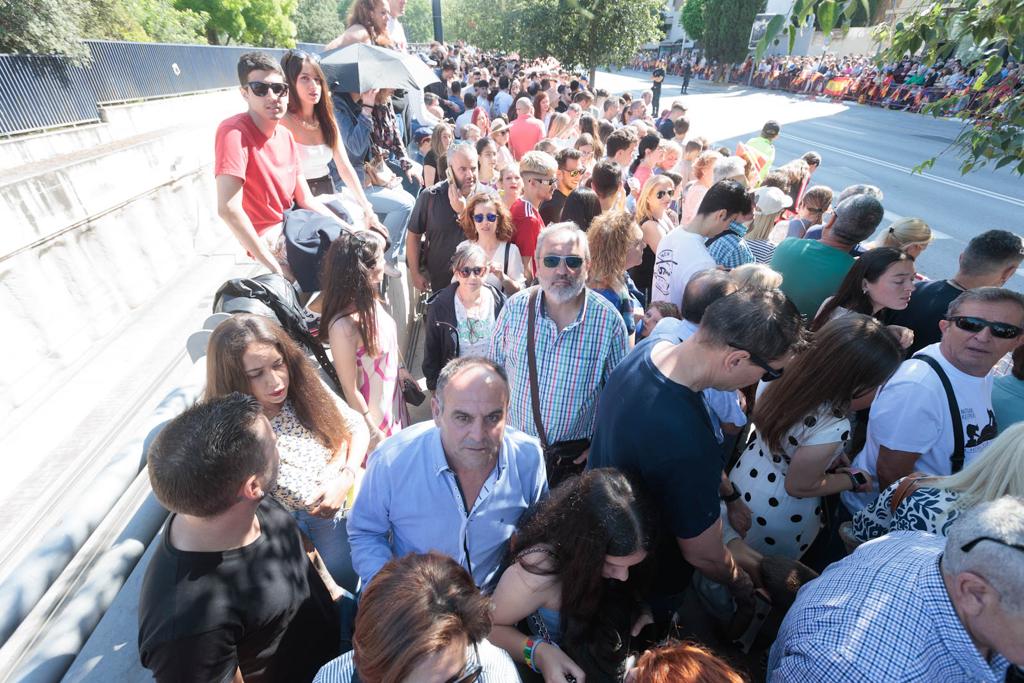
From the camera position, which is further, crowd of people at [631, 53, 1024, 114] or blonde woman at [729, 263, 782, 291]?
crowd of people at [631, 53, 1024, 114]

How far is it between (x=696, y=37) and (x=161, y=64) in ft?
146

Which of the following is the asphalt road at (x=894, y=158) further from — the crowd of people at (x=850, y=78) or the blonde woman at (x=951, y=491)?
the blonde woman at (x=951, y=491)

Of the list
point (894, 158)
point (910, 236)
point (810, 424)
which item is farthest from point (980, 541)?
point (894, 158)

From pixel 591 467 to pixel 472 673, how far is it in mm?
1215

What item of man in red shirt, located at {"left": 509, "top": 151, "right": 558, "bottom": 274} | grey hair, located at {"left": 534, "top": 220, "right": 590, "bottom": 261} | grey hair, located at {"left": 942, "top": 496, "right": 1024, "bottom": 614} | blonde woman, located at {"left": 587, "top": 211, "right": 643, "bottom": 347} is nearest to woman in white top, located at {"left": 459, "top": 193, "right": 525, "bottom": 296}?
man in red shirt, located at {"left": 509, "top": 151, "right": 558, "bottom": 274}

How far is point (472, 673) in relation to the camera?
4.57 ft

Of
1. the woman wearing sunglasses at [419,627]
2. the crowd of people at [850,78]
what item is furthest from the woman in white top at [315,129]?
the crowd of people at [850,78]

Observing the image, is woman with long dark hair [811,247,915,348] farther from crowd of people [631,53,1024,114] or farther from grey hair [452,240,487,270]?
crowd of people [631,53,1024,114]

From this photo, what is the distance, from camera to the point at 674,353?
1999 mm

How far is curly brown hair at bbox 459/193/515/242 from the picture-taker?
3.79 m

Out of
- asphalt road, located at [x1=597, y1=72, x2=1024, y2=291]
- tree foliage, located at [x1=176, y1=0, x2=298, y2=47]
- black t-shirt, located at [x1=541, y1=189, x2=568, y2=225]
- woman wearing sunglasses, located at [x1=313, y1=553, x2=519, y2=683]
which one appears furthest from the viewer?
tree foliage, located at [x1=176, y1=0, x2=298, y2=47]

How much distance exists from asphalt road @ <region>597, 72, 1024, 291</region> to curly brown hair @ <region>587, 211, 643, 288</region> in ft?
24.2

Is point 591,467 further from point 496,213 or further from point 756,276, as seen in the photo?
point 496,213

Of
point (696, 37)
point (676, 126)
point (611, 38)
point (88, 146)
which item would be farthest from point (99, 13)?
point (696, 37)
